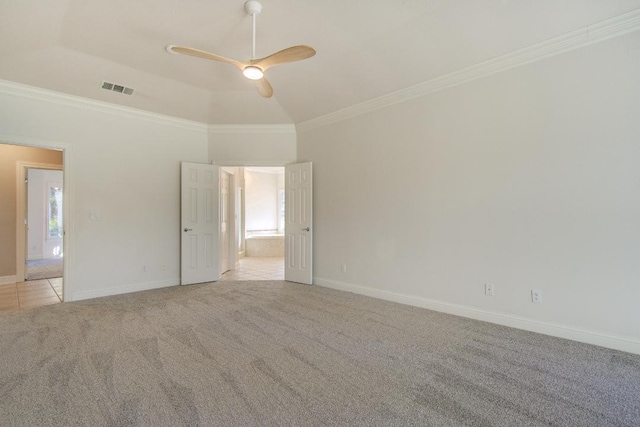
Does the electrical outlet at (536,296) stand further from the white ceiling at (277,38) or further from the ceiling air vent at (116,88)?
the ceiling air vent at (116,88)

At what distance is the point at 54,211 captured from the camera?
29.6ft

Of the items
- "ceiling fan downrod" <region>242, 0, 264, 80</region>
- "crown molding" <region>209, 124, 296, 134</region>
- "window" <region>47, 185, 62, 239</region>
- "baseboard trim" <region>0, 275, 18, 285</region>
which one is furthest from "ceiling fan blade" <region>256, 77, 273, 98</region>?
"window" <region>47, 185, 62, 239</region>

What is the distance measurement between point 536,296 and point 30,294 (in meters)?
6.83

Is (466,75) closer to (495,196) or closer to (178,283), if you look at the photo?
(495,196)

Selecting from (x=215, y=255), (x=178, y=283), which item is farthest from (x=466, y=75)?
(x=178, y=283)

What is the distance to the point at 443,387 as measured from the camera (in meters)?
2.20

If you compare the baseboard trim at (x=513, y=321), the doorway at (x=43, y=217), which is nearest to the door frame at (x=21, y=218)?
the doorway at (x=43, y=217)

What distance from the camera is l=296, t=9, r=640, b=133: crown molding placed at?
2.75 metres

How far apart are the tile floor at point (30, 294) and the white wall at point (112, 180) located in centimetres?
50

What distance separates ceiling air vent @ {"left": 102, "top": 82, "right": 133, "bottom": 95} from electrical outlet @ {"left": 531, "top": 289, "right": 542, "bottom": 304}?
5.62 m

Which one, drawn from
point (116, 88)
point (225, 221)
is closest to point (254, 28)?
point (116, 88)

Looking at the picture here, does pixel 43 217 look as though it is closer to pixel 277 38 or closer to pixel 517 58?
pixel 277 38

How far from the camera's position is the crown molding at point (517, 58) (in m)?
2.75

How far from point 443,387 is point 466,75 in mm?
3252
